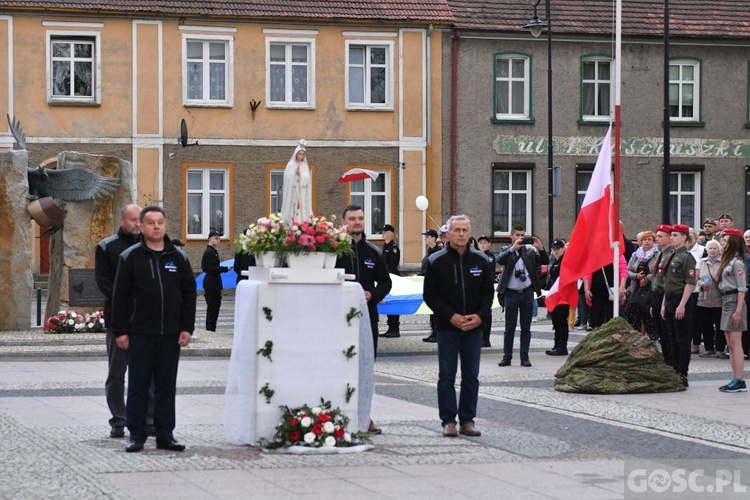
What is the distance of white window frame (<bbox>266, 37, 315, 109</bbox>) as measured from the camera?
130ft

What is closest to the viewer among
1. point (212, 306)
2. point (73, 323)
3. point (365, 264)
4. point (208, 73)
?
point (365, 264)

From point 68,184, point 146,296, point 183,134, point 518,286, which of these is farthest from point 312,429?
point 183,134

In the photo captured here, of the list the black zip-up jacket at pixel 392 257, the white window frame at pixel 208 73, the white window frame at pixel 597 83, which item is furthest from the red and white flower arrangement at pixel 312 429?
the white window frame at pixel 597 83

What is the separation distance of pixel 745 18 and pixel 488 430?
111 feet

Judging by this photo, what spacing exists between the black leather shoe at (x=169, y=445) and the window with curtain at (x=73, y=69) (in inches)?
1140

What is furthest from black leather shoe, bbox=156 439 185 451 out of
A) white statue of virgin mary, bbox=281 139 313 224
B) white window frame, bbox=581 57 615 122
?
white window frame, bbox=581 57 615 122

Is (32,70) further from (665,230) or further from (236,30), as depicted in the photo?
(665,230)

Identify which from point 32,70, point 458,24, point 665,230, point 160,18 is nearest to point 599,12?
point 458,24

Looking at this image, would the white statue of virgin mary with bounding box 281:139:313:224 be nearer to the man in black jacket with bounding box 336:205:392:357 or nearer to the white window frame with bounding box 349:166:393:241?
the man in black jacket with bounding box 336:205:392:357

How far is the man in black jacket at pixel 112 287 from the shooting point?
11.3 m

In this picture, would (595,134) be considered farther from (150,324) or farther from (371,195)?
(150,324)

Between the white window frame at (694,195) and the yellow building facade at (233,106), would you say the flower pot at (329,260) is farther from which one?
the white window frame at (694,195)

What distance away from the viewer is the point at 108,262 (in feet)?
37.4

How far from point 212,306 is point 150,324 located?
13.9 metres
